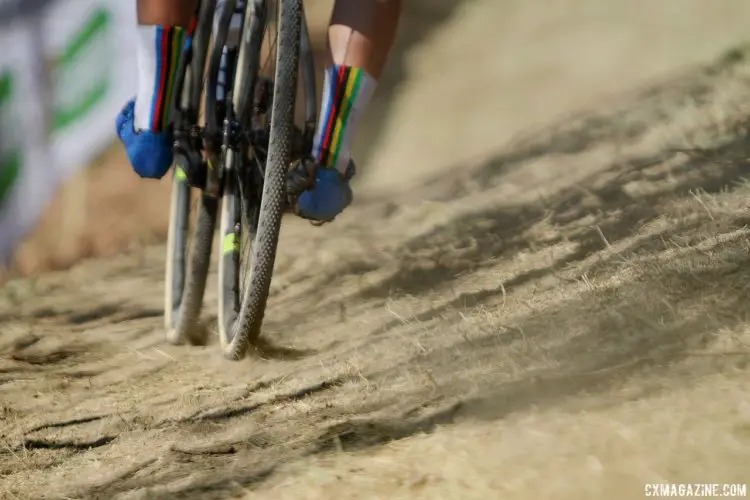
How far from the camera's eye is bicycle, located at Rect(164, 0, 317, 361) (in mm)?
1273

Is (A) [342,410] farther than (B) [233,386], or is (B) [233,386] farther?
(B) [233,386]

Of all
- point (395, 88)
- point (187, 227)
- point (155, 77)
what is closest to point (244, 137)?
point (155, 77)

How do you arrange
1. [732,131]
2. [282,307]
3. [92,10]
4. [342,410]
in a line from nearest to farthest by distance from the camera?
1. [342,410]
2. [282,307]
3. [732,131]
4. [92,10]

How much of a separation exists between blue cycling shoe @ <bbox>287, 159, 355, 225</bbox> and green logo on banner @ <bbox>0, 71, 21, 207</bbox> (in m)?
1.56

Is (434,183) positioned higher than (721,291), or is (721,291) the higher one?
(721,291)

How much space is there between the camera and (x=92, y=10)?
2.63 meters

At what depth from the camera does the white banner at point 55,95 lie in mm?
2559

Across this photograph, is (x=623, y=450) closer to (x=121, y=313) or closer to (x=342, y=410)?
(x=342, y=410)

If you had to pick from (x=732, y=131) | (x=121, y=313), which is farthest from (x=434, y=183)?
(x=121, y=313)

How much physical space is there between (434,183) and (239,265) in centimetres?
132

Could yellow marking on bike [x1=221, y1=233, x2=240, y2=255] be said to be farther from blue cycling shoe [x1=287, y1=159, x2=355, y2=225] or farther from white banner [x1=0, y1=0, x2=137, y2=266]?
white banner [x1=0, y1=0, x2=137, y2=266]

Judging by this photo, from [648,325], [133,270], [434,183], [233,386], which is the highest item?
[648,325]

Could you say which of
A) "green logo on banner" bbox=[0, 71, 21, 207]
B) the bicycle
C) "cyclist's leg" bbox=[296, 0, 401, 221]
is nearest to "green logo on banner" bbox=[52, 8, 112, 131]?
"green logo on banner" bbox=[0, 71, 21, 207]

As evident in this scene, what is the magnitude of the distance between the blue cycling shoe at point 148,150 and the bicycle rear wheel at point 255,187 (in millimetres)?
112
